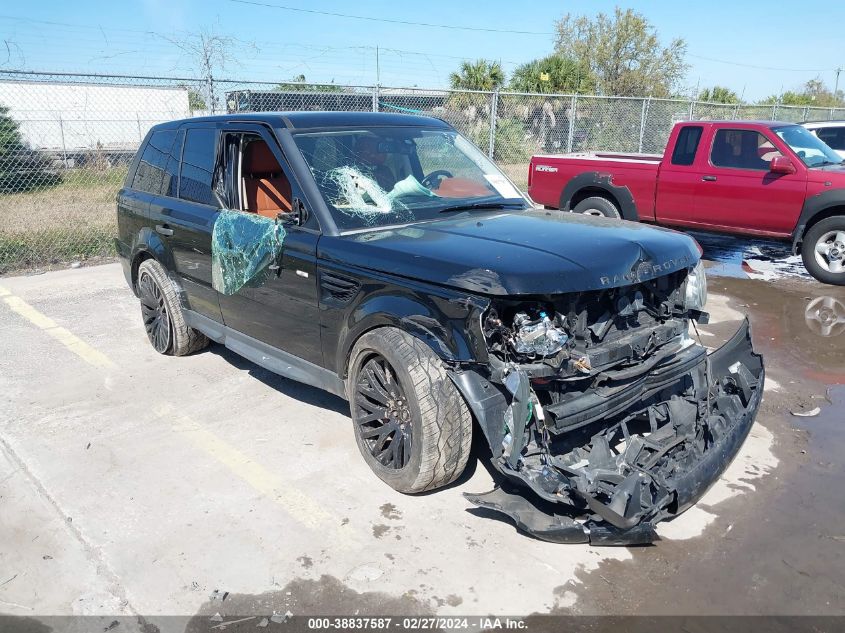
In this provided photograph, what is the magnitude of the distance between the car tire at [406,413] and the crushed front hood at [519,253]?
1.32 ft

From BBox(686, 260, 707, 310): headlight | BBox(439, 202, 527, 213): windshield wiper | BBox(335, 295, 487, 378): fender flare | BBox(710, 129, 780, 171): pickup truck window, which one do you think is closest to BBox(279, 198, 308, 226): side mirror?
BBox(335, 295, 487, 378): fender flare

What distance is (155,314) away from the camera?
5781 mm

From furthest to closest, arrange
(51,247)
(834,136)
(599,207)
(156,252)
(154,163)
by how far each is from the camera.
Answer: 1. (834,136)
2. (599,207)
3. (51,247)
4. (154,163)
5. (156,252)

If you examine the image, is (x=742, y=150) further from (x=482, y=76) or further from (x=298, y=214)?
(x=482, y=76)

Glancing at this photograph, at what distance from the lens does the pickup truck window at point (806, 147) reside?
827cm

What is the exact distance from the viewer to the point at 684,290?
389cm

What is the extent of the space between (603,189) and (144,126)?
60.9ft

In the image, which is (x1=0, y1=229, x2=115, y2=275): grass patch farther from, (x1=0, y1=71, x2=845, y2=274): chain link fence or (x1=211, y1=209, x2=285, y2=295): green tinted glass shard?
(x1=211, y1=209, x2=285, y2=295): green tinted glass shard

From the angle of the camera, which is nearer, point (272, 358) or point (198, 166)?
point (272, 358)

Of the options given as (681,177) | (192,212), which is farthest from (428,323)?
(681,177)

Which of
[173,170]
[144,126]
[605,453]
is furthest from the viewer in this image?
[144,126]

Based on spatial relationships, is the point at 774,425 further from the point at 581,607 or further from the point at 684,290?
the point at 581,607

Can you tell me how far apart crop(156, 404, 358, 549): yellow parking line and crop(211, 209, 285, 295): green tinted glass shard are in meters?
0.95

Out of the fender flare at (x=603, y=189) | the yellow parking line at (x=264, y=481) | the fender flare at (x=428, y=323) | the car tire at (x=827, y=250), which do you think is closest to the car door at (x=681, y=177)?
the fender flare at (x=603, y=189)
